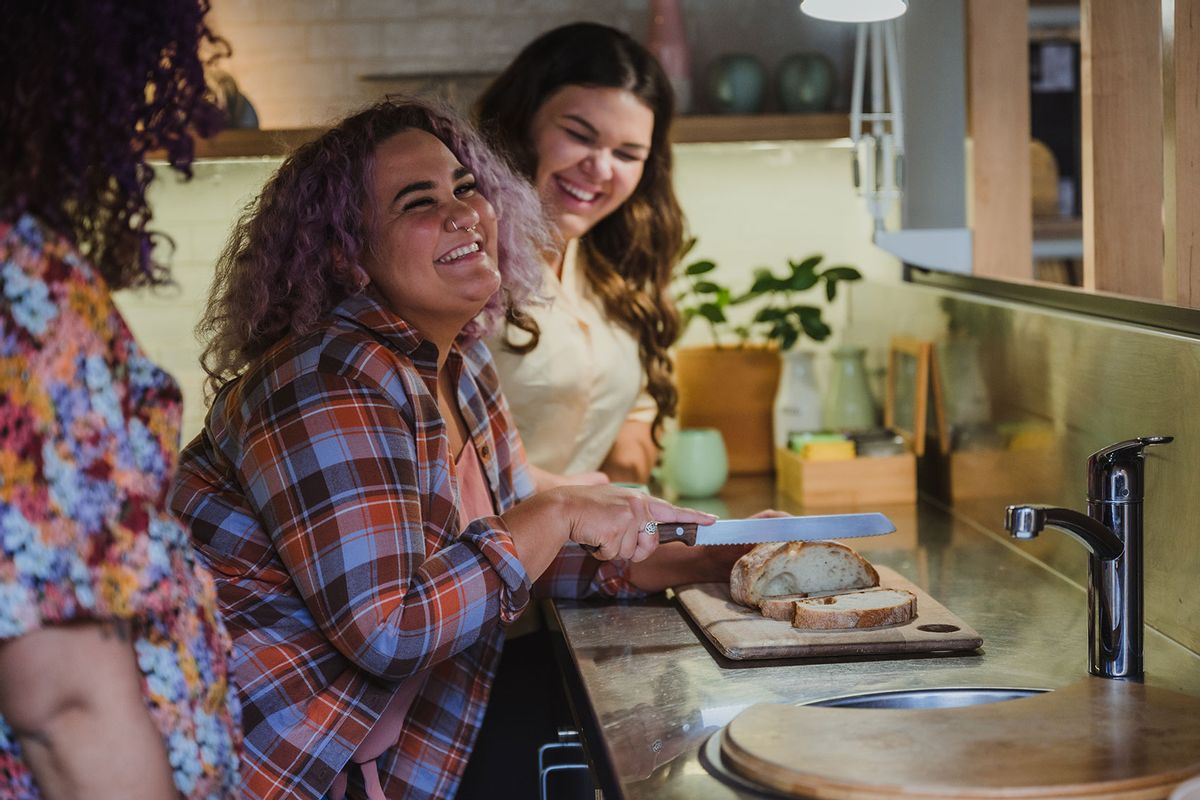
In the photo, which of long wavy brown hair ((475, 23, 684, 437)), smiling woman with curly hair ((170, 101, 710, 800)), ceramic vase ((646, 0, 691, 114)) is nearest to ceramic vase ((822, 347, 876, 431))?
long wavy brown hair ((475, 23, 684, 437))

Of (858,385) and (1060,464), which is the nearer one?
(1060,464)

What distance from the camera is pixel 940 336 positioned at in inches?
99.2

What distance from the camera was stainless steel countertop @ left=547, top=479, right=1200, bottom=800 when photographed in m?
1.27

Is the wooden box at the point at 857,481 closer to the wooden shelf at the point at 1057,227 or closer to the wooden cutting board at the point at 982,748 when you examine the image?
the wooden cutting board at the point at 982,748

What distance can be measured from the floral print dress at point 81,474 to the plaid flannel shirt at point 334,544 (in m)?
0.45

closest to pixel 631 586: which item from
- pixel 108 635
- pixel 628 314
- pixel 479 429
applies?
pixel 479 429

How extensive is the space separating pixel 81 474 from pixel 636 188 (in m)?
1.85

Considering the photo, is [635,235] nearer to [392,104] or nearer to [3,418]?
[392,104]

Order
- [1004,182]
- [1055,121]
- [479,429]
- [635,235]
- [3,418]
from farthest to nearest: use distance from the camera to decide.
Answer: [1055,121]
[635,235]
[1004,182]
[479,429]
[3,418]

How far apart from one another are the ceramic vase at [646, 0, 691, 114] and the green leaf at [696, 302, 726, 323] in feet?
1.43

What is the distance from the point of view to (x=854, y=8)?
1.98m

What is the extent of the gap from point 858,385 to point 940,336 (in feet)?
1.38

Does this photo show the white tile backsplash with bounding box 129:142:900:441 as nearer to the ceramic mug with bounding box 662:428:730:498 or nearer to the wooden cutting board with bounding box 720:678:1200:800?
the ceramic mug with bounding box 662:428:730:498

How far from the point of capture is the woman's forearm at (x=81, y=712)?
0.92 m
